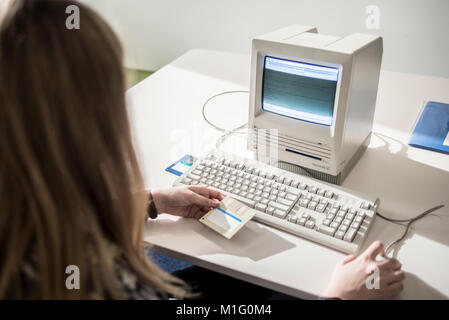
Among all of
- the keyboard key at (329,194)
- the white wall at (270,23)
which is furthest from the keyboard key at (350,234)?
the white wall at (270,23)

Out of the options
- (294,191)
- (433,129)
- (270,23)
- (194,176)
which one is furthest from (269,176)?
(270,23)

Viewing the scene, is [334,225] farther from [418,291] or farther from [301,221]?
[418,291]

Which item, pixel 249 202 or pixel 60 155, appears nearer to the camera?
pixel 60 155

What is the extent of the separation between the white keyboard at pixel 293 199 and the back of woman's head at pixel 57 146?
41cm

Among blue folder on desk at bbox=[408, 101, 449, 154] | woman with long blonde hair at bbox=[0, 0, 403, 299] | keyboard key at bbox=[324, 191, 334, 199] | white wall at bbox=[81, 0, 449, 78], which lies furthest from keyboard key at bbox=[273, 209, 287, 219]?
white wall at bbox=[81, 0, 449, 78]

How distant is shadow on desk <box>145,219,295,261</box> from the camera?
2.84 feet

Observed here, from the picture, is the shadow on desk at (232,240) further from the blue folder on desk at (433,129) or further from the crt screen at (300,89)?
the blue folder on desk at (433,129)

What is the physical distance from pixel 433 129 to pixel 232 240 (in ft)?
2.38

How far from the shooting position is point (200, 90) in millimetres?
1505

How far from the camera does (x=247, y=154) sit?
117cm

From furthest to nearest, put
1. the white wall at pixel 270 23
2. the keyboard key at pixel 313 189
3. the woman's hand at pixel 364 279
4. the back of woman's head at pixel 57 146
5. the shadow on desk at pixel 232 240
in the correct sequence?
the white wall at pixel 270 23 < the keyboard key at pixel 313 189 < the shadow on desk at pixel 232 240 < the woman's hand at pixel 364 279 < the back of woman's head at pixel 57 146

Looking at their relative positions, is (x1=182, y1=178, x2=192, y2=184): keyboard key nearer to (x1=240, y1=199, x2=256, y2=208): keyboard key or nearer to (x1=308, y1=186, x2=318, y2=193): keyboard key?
(x1=240, y1=199, x2=256, y2=208): keyboard key

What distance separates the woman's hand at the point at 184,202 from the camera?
95cm

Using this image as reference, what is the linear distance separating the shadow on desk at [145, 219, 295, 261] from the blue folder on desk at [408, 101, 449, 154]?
55 centimetres
